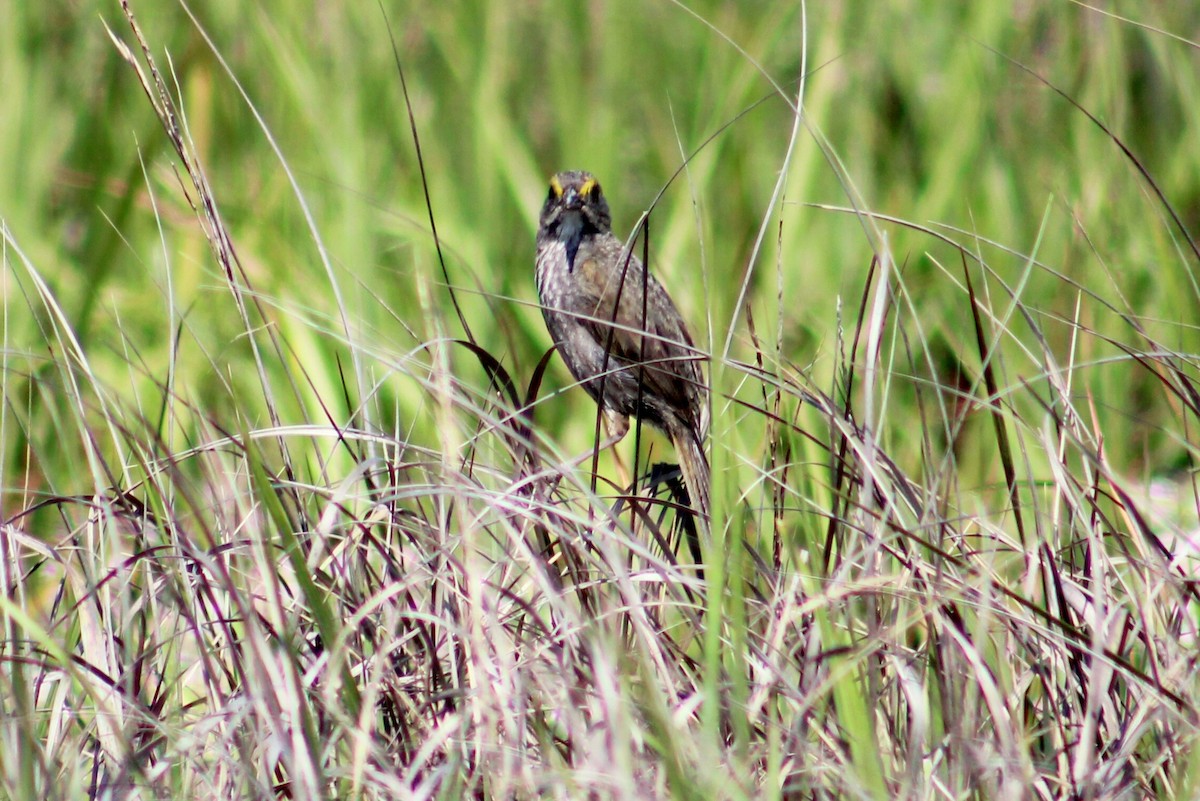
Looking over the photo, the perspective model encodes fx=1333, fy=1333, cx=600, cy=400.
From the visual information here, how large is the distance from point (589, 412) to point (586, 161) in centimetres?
82

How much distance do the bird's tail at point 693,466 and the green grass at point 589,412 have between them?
119 millimetres

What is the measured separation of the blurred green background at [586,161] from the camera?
3.76 m

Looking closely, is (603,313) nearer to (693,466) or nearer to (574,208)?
(574,208)

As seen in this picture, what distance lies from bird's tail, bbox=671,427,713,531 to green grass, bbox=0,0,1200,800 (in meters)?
0.12

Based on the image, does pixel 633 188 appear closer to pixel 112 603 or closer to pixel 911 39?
pixel 911 39

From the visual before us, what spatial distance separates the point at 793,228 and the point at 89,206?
2216 millimetres

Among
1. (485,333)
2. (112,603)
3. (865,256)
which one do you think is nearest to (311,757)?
(112,603)

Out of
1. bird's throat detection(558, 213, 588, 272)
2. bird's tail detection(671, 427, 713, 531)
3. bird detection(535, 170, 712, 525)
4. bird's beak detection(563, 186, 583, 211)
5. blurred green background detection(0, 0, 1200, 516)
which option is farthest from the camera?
blurred green background detection(0, 0, 1200, 516)

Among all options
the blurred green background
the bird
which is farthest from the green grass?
the bird

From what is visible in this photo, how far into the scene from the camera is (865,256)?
4250 millimetres

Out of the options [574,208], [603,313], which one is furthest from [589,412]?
[574,208]

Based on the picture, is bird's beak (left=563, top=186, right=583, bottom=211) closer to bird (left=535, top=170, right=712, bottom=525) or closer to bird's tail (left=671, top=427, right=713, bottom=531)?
bird (left=535, top=170, right=712, bottom=525)

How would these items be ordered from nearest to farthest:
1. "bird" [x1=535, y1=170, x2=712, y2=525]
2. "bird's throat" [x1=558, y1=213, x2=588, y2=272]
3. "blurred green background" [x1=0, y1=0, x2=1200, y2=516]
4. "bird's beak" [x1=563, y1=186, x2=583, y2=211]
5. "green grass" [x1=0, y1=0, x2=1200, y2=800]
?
1. "green grass" [x1=0, y1=0, x2=1200, y2=800]
2. "bird" [x1=535, y1=170, x2=712, y2=525]
3. "bird's beak" [x1=563, y1=186, x2=583, y2=211]
4. "bird's throat" [x1=558, y1=213, x2=588, y2=272]
5. "blurred green background" [x1=0, y1=0, x2=1200, y2=516]

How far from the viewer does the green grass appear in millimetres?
1453
